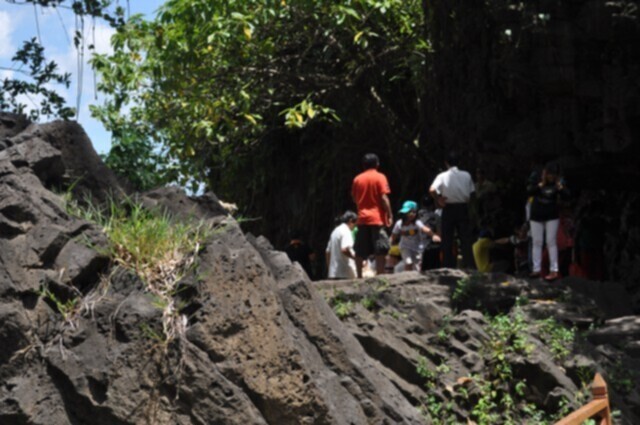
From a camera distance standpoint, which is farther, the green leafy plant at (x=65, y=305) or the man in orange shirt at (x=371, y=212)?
the man in orange shirt at (x=371, y=212)

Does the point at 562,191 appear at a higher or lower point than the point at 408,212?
higher

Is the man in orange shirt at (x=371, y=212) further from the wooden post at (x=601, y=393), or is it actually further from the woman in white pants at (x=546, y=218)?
the wooden post at (x=601, y=393)

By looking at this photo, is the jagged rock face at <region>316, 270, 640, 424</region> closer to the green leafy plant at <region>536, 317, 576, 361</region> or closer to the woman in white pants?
the green leafy plant at <region>536, 317, 576, 361</region>

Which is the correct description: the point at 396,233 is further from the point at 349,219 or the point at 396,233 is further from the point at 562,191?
the point at 562,191

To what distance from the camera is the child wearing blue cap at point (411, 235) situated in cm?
1465

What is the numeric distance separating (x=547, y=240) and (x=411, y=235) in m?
2.06

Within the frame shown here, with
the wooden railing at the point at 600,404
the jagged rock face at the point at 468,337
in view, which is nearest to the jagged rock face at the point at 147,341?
the wooden railing at the point at 600,404

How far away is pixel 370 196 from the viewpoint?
13883mm

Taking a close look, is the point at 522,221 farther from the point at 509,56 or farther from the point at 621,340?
the point at 621,340

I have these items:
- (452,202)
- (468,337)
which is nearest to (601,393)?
(468,337)

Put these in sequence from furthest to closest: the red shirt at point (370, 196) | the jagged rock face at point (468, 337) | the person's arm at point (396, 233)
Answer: the person's arm at point (396, 233) → the red shirt at point (370, 196) → the jagged rock face at point (468, 337)

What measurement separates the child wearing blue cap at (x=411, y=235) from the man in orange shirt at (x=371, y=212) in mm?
553

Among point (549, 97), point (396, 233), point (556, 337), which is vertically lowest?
point (556, 337)

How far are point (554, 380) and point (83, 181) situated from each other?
13.8 ft
